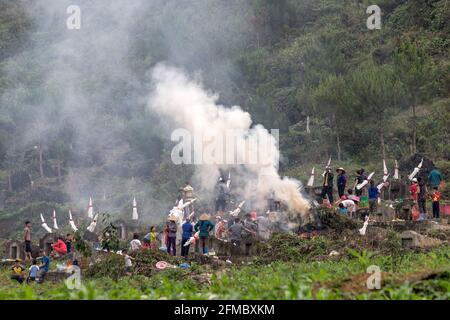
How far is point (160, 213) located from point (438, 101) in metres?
12.7

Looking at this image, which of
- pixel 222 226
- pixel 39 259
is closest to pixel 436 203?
pixel 222 226

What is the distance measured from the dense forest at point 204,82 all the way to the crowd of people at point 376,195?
5.19 m

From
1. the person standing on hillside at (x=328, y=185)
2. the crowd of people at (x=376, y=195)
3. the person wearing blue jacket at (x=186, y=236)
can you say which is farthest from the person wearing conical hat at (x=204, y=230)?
the person standing on hillside at (x=328, y=185)

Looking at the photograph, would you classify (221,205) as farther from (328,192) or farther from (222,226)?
(328,192)

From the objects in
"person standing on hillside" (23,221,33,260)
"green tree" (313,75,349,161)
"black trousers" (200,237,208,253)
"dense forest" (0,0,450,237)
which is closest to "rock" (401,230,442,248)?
"black trousers" (200,237,208,253)

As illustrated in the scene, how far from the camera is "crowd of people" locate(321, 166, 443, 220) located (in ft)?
95.0

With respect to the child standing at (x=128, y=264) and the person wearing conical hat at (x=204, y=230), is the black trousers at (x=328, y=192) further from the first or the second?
the child standing at (x=128, y=264)

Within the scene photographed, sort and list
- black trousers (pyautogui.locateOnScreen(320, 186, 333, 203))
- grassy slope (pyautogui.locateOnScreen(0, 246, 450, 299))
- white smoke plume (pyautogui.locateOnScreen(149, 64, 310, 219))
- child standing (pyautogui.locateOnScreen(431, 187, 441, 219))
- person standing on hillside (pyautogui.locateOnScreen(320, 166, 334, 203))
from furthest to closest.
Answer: white smoke plume (pyautogui.locateOnScreen(149, 64, 310, 219)) → black trousers (pyautogui.locateOnScreen(320, 186, 333, 203)) → person standing on hillside (pyautogui.locateOnScreen(320, 166, 334, 203)) → child standing (pyautogui.locateOnScreen(431, 187, 441, 219)) → grassy slope (pyautogui.locateOnScreen(0, 246, 450, 299))

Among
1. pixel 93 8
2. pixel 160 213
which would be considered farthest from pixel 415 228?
pixel 93 8

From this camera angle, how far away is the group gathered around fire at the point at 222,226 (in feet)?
89.9

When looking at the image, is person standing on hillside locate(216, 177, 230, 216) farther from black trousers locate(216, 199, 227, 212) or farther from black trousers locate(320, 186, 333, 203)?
black trousers locate(320, 186, 333, 203)

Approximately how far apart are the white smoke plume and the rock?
528cm

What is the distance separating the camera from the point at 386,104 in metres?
38.9

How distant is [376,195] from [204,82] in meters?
22.0
